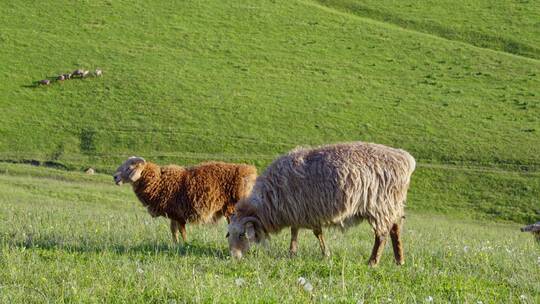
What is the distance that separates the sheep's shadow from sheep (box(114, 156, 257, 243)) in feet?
15.4

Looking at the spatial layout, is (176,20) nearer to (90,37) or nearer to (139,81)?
(90,37)

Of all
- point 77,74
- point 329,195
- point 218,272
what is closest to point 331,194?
point 329,195

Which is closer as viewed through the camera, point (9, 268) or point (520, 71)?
point (9, 268)

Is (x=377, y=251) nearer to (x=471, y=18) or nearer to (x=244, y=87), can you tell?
(x=244, y=87)

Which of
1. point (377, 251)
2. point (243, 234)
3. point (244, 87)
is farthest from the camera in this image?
point (244, 87)

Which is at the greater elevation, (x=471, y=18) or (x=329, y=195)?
(x=329, y=195)

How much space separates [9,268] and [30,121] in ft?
143

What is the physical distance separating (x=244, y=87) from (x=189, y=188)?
40727mm

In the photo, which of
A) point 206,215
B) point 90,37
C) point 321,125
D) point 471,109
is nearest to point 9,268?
point 206,215

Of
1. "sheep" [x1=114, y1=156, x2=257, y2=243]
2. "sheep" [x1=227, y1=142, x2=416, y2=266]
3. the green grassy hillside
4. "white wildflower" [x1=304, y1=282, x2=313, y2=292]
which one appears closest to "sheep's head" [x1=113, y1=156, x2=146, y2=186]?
"sheep" [x1=114, y1=156, x2=257, y2=243]

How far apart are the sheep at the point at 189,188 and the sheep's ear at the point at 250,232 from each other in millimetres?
4457

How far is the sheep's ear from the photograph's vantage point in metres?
10.5

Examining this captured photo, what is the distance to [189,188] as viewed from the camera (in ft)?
50.3

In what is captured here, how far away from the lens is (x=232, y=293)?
259 inches
